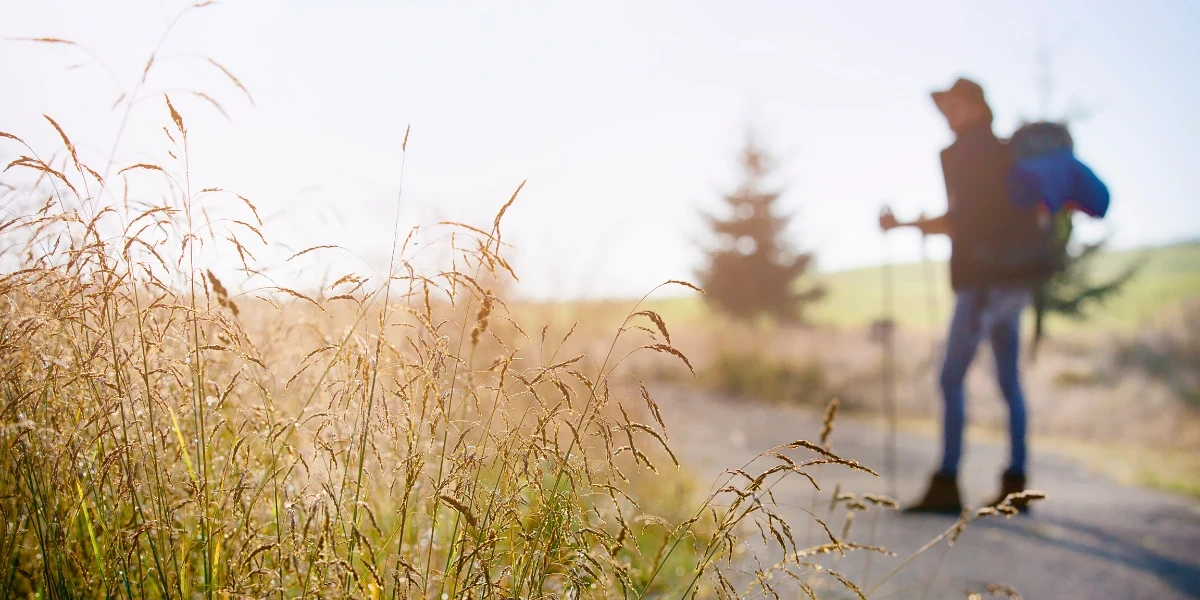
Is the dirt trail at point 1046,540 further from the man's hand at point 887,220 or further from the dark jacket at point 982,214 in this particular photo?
the man's hand at point 887,220

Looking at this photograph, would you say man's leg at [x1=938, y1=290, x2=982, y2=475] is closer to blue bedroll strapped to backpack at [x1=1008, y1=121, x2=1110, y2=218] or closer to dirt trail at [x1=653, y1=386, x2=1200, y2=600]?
dirt trail at [x1=653, y1=386, x2=1200, y2=600]

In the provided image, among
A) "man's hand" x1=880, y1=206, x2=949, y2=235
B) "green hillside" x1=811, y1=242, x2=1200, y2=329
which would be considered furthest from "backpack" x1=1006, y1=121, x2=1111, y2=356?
"green hillside" x1=811, y1=242, x2=1200, y2=329

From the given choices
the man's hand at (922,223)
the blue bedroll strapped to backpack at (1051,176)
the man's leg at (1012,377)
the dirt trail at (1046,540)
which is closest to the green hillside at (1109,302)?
the dirt trail at (1046,540)

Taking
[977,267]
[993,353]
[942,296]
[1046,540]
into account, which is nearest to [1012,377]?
[993,353]

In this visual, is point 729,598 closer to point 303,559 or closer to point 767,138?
point 303,559

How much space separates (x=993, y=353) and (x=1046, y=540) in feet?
3.34

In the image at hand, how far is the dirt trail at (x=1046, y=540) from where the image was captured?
346 centimetres

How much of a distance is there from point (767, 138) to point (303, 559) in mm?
26595

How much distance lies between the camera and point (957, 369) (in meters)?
4.69

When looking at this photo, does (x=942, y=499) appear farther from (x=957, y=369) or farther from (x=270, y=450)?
(x=270, y=450)

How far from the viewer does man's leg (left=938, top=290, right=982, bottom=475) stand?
15.1 feet

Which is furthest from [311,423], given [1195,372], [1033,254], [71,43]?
[1195,372]

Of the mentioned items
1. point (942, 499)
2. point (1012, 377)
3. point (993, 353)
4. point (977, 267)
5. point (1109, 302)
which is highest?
point (977, 267)

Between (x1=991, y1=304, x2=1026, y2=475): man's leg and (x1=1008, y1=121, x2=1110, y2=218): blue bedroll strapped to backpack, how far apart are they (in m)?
0.66
